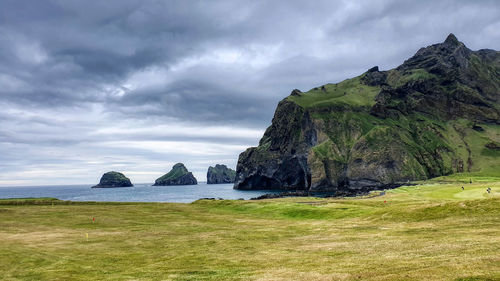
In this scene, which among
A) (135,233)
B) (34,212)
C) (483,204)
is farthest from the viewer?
(34,212)

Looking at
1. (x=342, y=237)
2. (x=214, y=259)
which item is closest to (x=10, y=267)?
(x=214, y=259)

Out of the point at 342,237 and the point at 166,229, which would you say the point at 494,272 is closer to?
the point at 342,237

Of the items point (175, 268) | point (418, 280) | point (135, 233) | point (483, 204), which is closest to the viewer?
point (418, 280)

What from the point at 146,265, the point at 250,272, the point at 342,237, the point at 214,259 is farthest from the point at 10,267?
the point at 342,237

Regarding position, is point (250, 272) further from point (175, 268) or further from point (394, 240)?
point (394, 240)

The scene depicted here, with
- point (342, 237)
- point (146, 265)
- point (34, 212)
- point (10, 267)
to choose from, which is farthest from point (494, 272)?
point (34, 212)

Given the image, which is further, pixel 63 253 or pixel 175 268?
pixel 63 253

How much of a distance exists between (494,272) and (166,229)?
4221 cm

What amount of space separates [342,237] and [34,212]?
2722 inches

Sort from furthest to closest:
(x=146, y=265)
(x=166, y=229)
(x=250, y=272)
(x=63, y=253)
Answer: (x=166, y=229)
(x=63, y=253)
(x=146, y=265)
(x=250, y=272)

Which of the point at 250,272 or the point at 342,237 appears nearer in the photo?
the point at 250,272

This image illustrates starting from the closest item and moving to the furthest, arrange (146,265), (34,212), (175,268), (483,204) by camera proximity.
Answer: (175,268)
(146,265)
(483,204)
(34,212)

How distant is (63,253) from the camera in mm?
35219

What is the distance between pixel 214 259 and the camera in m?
29.9
